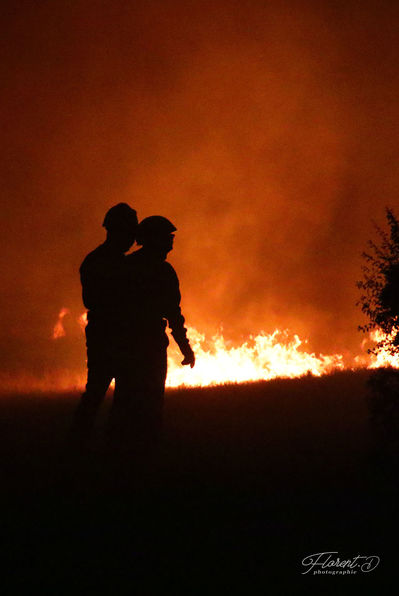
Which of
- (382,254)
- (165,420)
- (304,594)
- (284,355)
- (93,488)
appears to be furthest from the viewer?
(284,355)

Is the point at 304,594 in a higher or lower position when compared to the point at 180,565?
lower

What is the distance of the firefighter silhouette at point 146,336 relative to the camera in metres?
8.12

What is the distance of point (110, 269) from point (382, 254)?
13.2 feet

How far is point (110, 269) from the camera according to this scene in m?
8.42

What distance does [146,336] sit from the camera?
8.09m

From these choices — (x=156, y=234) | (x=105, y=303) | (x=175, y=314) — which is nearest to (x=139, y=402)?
(x=175, y=314)

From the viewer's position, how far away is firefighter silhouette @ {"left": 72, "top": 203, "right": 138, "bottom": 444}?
8.29 m

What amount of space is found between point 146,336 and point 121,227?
5.15 feet

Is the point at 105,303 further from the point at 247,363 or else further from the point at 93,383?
the point at 247,363

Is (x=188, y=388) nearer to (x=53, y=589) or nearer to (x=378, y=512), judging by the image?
(x=378, y=512)

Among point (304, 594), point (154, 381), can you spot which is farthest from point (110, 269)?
point (304, 594)

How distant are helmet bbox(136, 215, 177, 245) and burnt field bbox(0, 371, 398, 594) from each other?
2.91 metres
